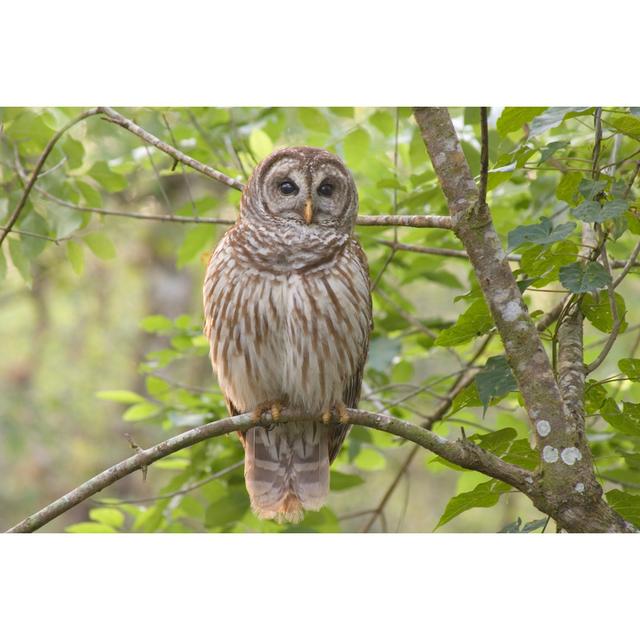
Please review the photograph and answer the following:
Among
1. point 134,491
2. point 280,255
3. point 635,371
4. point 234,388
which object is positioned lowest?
point 134,491

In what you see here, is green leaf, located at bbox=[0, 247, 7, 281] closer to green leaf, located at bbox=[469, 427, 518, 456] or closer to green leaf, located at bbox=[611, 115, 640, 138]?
green leaf, located at bbox=[469, 427, 518, 456]

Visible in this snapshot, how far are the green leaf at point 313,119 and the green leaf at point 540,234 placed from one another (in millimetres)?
1234

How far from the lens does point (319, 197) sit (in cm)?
305

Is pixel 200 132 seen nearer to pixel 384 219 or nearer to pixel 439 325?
pixel 384 219

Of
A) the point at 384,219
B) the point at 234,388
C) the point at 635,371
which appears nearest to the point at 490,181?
the point at 384,219

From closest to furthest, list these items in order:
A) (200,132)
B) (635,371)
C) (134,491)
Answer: (635,371), (200,132), (134,491)

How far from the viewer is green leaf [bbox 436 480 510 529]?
2178 mm

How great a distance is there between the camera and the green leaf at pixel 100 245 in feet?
10.8

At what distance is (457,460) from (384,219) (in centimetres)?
89

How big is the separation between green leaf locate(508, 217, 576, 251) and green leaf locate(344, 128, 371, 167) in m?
1.27

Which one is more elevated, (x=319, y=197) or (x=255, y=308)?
(x=319, y=197)

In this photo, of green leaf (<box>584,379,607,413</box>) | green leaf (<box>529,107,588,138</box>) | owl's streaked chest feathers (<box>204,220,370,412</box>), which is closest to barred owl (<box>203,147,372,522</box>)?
owl's streaked chest feathers (<box>204,220,370,412</box>)

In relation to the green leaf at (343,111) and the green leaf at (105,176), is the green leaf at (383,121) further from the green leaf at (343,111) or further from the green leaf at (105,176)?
the green leaf at (105,176)

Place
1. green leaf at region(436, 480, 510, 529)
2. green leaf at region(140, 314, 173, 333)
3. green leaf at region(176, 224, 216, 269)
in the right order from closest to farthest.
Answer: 1. green leaf at region(436, 480, 510, 529)
2. green leaf at region(176, 224, 216, 269)
3. green leaf at region(140, 314, 173, 333)
